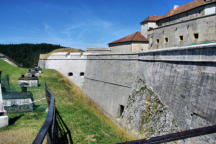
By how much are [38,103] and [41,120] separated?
2265 millimetres

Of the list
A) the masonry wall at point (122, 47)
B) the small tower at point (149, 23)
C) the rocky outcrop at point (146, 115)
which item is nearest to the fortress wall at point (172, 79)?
the rocky outcrop at point (146, 115)

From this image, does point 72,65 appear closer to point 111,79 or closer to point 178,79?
point 111,79

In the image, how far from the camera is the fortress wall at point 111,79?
13.5m

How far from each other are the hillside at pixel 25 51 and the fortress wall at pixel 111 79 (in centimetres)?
3213

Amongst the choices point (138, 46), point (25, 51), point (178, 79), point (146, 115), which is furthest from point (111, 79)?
point (25, 51)

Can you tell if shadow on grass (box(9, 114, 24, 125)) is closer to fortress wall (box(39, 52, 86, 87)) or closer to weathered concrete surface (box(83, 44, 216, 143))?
weathered concrete surface (box(83, 44, 216, 143))

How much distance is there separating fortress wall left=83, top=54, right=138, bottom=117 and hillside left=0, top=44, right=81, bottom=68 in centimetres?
3213

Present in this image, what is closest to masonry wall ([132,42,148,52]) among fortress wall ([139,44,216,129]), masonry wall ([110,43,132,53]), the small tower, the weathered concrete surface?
masonry wall ([110,43,132,53])

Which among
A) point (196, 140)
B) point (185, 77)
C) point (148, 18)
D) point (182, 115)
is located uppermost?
point (148, 18)

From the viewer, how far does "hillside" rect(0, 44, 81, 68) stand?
48.7 metres

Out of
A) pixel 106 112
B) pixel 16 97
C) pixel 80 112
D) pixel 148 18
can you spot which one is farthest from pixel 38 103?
pixel 148 18

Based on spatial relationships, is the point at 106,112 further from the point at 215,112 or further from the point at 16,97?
the point at 215,112

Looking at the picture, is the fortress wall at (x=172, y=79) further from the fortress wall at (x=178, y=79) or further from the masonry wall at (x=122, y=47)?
the masonry wall at (x=122, y=47)

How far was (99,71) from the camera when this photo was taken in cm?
1848
